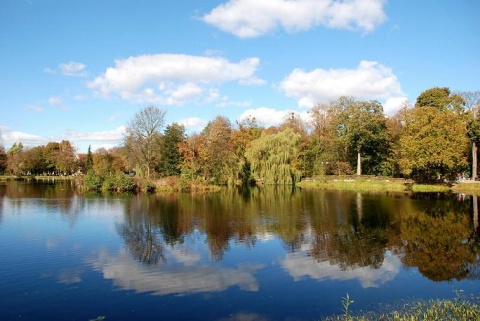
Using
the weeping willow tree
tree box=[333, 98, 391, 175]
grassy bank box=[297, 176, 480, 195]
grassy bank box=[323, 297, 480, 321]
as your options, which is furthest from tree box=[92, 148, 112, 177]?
grassy bank box=[323, 297, 480, 321]

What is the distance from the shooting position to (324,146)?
56656 mm

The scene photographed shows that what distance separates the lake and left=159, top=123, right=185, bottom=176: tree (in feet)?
86.8

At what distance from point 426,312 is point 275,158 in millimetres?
41640

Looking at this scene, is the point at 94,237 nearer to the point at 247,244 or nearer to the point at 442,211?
the point at 247,244

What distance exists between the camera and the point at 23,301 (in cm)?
1040

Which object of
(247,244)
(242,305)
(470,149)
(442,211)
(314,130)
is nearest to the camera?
(242,305)

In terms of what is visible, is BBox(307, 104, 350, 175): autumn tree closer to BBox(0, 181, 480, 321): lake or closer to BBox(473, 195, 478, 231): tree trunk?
BBox(473, 195, 478, 231): tree trunk

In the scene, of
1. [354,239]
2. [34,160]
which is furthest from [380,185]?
[34,160]

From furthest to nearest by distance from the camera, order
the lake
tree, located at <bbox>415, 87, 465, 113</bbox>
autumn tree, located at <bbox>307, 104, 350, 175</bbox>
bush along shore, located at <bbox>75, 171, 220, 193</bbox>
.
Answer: autumn tree, located at <bbox>307, 104, 350, 175</bbox>, tree, located at <bbox>415, 87, 465, 113</bbox>, bush along shore, located at <bbox>75, 171, 220, 193</bbox>, the lake

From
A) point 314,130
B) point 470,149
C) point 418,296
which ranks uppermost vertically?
point 314,130

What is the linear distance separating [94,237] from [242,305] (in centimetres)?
1115

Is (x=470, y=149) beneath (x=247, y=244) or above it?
above

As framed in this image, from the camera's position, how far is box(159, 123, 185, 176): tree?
52.7m

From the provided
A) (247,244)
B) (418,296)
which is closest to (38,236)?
(247,244)
